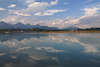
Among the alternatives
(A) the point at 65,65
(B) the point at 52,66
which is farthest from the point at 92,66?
(B) the point at 52,66

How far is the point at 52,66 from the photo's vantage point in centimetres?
1383

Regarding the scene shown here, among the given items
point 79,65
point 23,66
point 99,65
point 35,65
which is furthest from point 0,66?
point 99,65

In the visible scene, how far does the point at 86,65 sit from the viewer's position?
14.1m

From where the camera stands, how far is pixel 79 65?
14070mm

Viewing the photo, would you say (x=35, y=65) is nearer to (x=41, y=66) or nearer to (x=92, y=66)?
(x=41, y=66)

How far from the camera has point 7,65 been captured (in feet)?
47.0

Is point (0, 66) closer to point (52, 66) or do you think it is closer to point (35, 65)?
point (35, 65)

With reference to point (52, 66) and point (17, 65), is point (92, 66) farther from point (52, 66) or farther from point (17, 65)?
point (17, 65)

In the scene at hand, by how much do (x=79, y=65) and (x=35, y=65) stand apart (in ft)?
21.1

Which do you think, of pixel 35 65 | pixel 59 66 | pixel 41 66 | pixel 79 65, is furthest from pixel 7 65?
pixel 79 65

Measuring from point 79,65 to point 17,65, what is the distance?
908cm

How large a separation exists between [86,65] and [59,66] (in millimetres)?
3988

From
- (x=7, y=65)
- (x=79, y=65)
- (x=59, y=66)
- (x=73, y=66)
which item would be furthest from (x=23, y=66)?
(x=79, y=65)

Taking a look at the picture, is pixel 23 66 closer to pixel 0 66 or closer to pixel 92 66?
pixel 0 66
